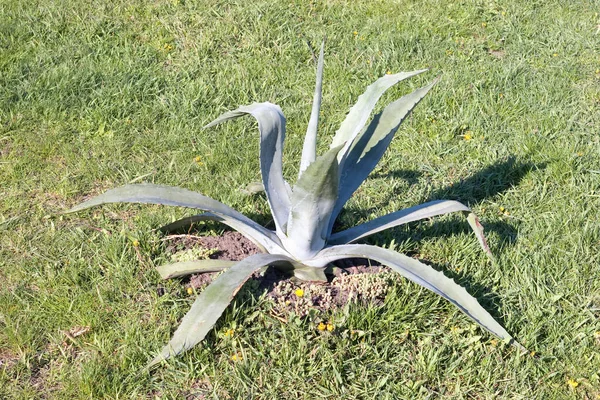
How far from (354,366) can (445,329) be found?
485 mm

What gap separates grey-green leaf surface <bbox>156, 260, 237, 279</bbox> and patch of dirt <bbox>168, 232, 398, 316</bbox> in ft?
0.16

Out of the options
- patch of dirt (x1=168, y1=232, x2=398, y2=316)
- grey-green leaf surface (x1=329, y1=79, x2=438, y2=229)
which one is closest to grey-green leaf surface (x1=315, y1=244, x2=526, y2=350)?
patch of dirt (x1=168, y1=232, x2=398, y2=316)

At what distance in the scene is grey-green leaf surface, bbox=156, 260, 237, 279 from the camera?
3.17 metres

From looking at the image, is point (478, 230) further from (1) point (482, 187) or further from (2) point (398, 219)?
(1) point (482, 187)

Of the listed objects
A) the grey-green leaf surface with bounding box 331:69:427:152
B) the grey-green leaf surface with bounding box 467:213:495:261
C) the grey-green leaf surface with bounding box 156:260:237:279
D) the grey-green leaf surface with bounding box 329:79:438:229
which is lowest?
the grey-green leaf surface with bounding box 156:260:237:279

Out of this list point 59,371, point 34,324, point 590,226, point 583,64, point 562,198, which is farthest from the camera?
point 583,64

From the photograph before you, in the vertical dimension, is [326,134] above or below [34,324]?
below

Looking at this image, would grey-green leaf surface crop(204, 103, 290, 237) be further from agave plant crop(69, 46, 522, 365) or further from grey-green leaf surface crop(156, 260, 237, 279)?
grey-green leaf surface crop(156, 260, 237, 279)

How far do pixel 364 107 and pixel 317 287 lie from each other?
0.81 meters

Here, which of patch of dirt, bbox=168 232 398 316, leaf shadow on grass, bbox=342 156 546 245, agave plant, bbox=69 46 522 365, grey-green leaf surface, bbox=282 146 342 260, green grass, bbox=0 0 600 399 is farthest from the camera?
leaf shadow on grass, bbox=342 156 546 245

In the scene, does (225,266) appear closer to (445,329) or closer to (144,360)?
(144,360)

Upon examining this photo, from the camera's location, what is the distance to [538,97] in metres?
5.00

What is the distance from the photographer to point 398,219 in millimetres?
3195

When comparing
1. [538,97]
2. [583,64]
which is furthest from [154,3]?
[583,64]
